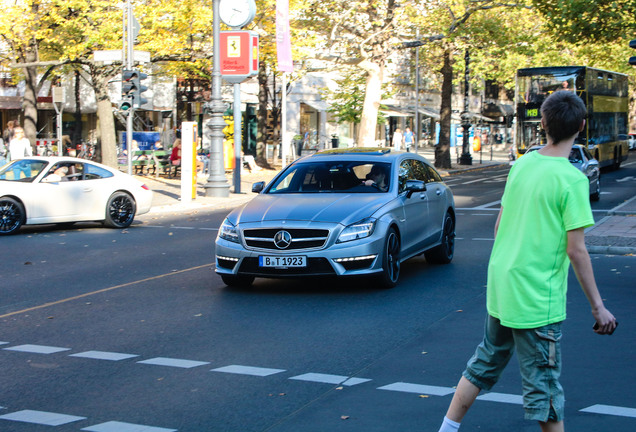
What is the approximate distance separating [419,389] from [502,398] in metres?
0.54

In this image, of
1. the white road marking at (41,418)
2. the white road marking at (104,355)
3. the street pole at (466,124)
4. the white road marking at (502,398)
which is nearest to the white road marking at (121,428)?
the white road marking at (41,418)

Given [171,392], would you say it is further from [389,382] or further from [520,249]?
[520,249]

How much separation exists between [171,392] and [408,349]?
206cm

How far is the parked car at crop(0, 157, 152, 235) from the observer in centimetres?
1600

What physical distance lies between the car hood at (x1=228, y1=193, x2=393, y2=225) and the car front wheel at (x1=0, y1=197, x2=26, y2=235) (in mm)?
7203

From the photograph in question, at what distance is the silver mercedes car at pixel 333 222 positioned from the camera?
31.0 ft

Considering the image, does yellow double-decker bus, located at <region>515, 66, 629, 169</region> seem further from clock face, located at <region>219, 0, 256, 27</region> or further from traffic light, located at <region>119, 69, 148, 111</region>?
traffic light, located at <region>119, 69, 148, 111</region>

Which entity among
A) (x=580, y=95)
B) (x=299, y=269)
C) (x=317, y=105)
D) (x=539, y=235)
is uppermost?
(x=317, y=105)

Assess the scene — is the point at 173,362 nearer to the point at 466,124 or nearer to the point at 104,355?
the point at 104,355

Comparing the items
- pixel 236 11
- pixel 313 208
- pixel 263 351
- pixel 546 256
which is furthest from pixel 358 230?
pixel 236 11

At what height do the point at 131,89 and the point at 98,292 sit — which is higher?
the point at 131,89

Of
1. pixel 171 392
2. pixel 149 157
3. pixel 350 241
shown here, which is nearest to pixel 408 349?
pixel 171 392

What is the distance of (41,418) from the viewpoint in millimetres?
5234

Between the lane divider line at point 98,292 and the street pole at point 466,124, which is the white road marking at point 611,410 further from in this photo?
the street pole at point 466,124
